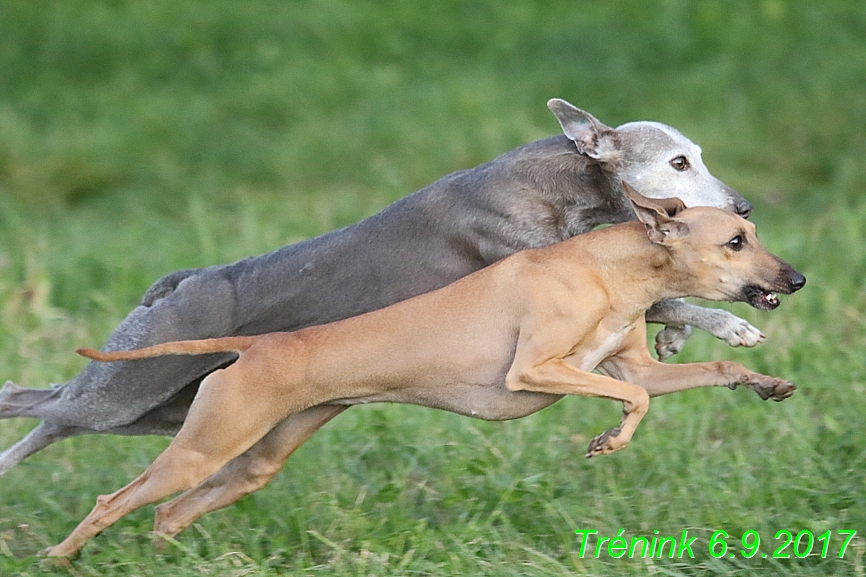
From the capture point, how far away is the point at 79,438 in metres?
7.67

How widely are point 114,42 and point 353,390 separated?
10.7m

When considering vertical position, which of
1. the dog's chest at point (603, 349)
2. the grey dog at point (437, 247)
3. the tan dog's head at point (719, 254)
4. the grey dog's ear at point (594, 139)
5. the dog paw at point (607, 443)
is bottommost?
the dog paw at point (607, 443)

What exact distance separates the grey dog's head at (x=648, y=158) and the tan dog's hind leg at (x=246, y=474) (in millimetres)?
1635

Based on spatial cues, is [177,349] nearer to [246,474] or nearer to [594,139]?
A: [246,474]

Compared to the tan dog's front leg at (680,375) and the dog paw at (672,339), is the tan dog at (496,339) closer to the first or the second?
the tan dog's front leg at (680,375)

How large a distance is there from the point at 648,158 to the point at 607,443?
137 centimetres

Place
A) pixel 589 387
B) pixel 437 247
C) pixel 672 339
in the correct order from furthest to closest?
1. pixel 672 339
2. pixel 437 247
3. pixel 589 387

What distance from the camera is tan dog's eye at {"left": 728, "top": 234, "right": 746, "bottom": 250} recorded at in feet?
18.0

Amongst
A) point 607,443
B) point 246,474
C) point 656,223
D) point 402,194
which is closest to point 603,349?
point 607,443

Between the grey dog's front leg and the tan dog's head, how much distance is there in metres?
0.23

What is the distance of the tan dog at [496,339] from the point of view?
5.45 metres

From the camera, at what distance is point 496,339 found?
18.3 ft

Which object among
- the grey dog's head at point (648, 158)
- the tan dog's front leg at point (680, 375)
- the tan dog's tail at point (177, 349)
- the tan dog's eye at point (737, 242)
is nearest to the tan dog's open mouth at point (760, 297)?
the tan dog's eye at point (737, 242)

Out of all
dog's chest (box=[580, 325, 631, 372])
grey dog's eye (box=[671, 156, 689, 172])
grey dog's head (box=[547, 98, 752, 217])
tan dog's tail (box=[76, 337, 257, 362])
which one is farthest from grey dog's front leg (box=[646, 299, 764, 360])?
tan dog's tail (box=[76, 337, 257, 362])
